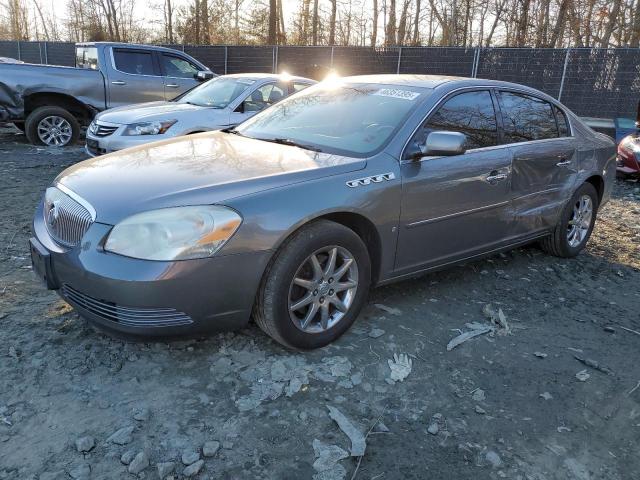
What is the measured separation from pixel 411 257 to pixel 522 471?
154 cm

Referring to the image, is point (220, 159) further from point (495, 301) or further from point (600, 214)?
point (600, 214)

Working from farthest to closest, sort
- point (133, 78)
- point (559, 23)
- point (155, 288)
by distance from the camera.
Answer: point (559, 23), point (133, 78), point (155, 288)

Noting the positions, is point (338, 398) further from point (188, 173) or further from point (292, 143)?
point (292, 143)

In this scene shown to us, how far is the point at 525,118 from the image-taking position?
4477mm

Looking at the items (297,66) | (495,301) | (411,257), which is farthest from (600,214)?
(297,66)

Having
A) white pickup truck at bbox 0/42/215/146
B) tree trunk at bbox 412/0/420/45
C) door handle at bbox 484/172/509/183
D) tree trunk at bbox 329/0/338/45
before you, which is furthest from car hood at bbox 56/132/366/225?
tree trunk at bbox 329/0/338/45

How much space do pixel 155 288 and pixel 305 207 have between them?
866 millimetres

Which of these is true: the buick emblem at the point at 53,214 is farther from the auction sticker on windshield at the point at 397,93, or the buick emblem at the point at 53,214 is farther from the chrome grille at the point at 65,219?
the auction sticker on windshield at the point at 397,93

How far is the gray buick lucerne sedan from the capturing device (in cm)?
265

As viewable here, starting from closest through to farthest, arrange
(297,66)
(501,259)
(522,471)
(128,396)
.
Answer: (522,471)
(128,396)
(501,259)
(297,66)

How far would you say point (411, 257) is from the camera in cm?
361

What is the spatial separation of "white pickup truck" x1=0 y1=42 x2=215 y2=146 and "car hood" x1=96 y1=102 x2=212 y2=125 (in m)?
2.16

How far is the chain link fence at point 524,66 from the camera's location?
1280 cm

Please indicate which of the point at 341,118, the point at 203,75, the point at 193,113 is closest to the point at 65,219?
the point at 341,118
